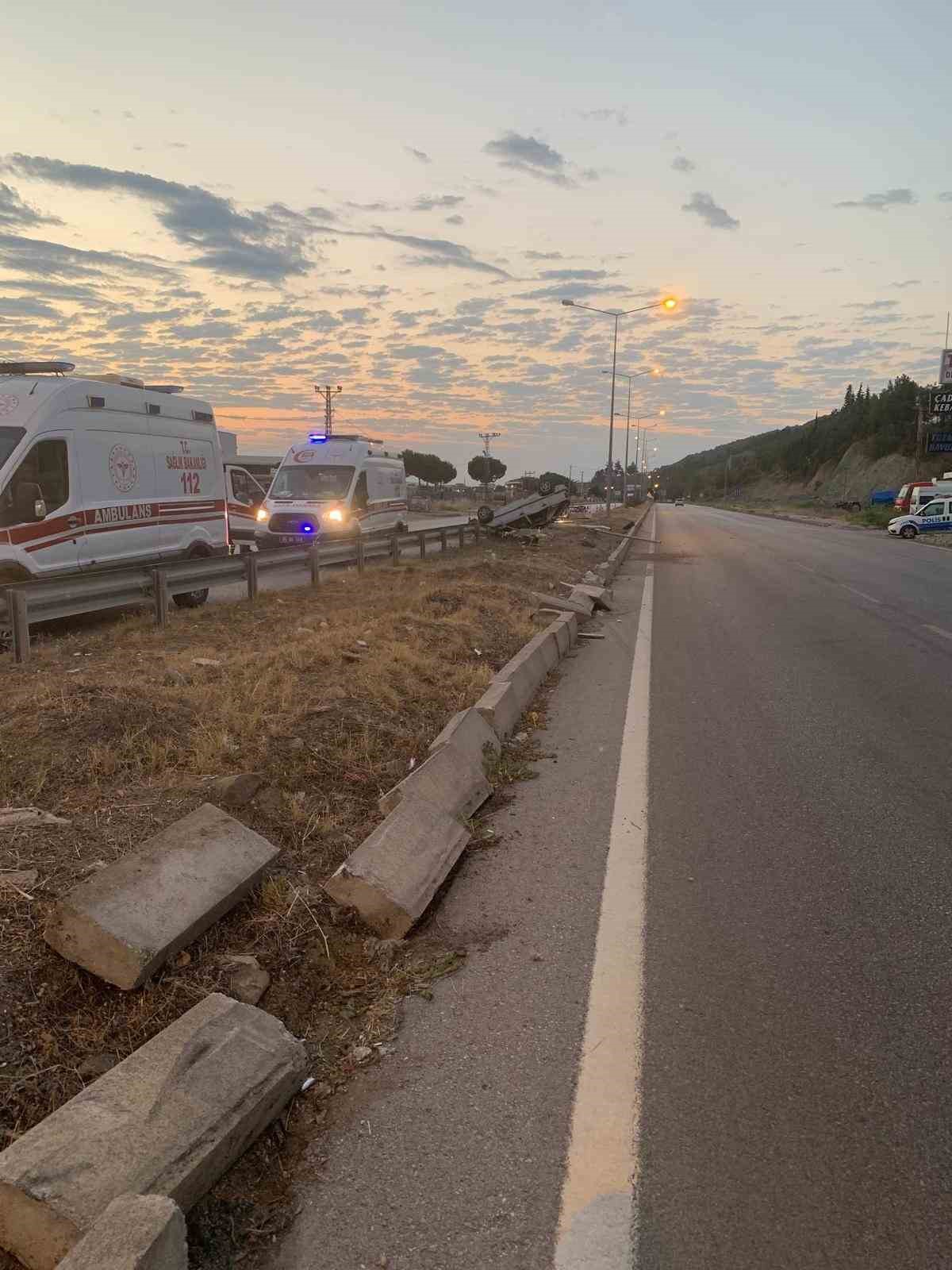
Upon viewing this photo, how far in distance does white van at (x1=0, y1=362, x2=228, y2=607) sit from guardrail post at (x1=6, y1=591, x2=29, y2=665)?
5.25 ft

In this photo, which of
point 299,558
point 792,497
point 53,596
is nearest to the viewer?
point 53,596

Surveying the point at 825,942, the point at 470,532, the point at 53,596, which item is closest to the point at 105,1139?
the point at 825,942

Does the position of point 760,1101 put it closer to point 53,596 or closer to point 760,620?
point 53,596

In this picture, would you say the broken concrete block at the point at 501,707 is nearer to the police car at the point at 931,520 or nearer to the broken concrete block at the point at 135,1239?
the broken concrete block at the point at 135,1239

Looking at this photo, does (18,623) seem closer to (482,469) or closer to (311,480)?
(311,480)

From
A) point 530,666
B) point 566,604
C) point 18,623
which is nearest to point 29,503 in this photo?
point 18,623

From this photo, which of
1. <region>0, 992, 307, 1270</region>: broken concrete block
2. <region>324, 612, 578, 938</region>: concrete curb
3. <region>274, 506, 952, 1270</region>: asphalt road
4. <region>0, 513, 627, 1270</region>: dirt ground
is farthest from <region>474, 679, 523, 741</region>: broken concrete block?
<region>0, 992, 307, 1270</region>: broken concrete block

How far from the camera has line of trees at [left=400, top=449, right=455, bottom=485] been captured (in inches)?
5472

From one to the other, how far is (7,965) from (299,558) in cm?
1280

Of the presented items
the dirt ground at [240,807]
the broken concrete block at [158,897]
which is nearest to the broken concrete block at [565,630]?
the dirt ground at [240,807]

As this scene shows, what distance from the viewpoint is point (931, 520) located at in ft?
146

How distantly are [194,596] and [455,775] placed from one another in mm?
9647

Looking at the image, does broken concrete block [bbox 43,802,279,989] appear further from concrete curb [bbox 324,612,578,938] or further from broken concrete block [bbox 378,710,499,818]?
broken concrete block [bbox 378,710,499,818]

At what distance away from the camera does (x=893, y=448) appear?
345 feet
